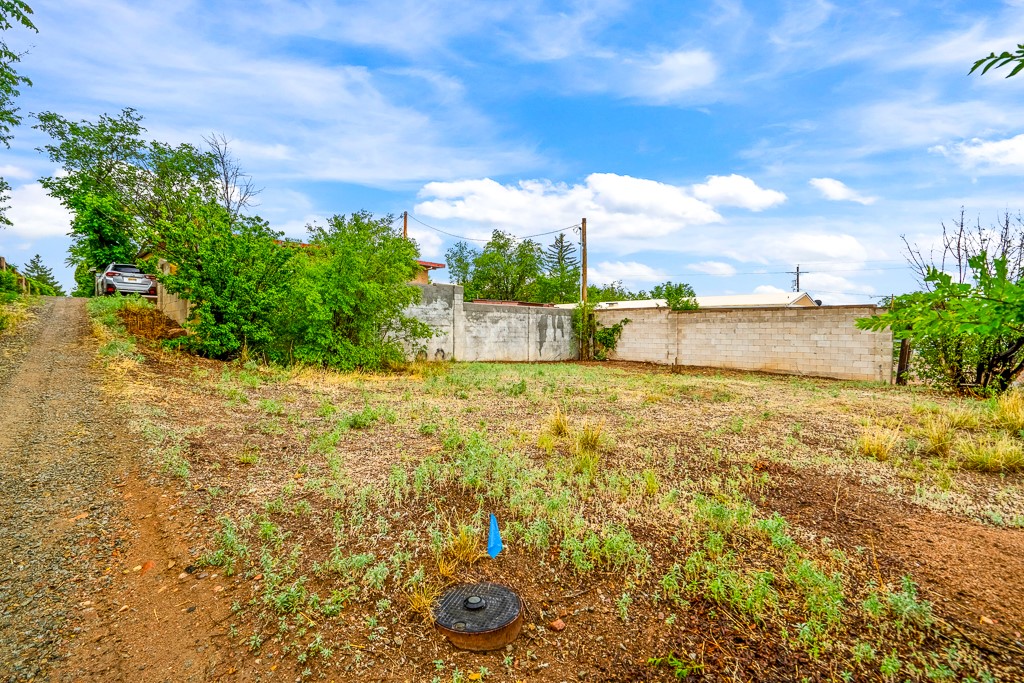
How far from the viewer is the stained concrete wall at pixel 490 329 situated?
1222cm

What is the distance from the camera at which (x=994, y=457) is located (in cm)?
409

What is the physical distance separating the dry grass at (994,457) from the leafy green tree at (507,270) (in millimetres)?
25160

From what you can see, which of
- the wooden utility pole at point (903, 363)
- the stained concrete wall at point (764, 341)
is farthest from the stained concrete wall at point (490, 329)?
the wooden utility pole at point (903, 363)

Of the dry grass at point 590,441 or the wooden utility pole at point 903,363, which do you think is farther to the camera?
the wooden utility pole at point 903,363

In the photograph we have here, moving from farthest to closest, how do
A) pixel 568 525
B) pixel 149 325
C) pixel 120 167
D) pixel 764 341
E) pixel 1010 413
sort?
1. pixel 120 167
2. pixel 764 341
3. pixel 149 325
4. pixel 1010 413
5. pixel 568 525

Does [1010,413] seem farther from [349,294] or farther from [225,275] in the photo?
Result: [225,275]

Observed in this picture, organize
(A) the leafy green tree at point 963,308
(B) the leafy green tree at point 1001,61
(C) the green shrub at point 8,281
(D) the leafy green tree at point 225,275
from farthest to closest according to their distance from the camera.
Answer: (C) the green shrub at point 8,281 → (D) the leafy green tree at point 225,275 → (A) the leafy green tree at point 963,308 → (B) the leafy green tree at point 1001,61

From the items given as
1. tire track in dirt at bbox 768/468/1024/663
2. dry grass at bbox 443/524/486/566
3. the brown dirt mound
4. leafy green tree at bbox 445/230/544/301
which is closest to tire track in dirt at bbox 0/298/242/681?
dry grass at bbox 443/524/486/566

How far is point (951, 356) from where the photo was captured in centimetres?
826

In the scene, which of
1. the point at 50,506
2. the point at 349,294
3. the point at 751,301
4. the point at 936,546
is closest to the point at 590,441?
the point at 936,546

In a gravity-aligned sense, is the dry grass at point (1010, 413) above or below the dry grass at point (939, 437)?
above

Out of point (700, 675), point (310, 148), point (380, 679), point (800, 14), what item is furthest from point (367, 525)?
point (310, 148)

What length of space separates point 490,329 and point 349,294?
517 cm

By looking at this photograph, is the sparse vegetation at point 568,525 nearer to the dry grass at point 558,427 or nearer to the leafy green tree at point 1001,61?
the dry grass at point 558,427
